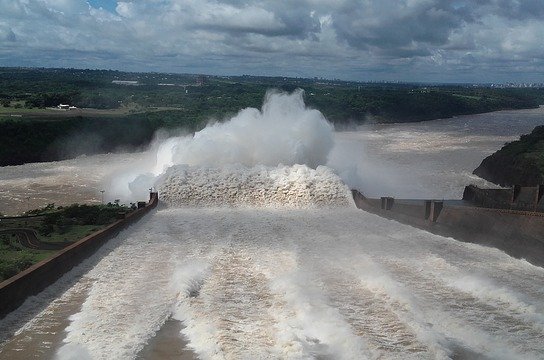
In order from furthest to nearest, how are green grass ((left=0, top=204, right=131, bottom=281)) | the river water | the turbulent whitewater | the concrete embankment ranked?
the turbulent whitewater
green grass ((left=0, top=204, right=131, bottom=281))
the concrete embankment
the river water

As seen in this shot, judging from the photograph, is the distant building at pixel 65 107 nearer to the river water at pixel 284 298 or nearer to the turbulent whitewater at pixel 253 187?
the turbulent whitewater at pixel 253 187

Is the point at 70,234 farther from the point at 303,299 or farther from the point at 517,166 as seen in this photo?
the point at 517,166

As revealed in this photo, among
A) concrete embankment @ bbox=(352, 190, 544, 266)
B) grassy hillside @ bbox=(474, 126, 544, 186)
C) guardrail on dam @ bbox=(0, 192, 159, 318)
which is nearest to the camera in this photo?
guardrail on dam @ bbox=(0, 192, 159, 318)

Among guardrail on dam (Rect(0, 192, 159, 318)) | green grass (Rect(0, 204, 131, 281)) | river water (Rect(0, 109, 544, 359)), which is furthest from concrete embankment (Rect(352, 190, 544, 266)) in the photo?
green grass (Rect(0, 204, 131, 281))

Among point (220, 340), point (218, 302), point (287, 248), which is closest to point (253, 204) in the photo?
point (287, 248)

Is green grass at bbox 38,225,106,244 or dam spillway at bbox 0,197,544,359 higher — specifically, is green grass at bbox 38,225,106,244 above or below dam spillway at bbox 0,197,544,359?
below

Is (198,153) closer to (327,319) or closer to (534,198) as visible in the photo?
(534,198)

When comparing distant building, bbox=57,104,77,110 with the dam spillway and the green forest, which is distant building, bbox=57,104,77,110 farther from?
the dam spillway
